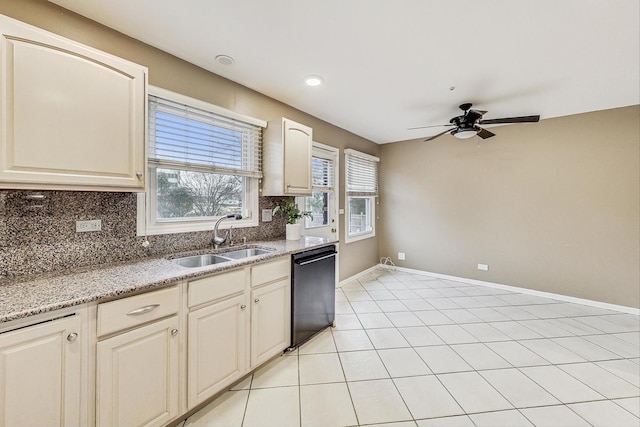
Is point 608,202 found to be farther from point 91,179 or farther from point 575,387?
point 91,179

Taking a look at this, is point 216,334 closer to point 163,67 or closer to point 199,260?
point 199,260

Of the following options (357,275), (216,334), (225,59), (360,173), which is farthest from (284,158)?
(357,275)

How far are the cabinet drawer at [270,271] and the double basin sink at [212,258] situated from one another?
176mm

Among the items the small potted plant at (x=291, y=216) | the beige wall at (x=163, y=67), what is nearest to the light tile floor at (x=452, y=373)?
the small potted plant at (x=291, y=216)

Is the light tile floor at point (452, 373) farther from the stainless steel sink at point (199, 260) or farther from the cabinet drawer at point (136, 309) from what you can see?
the stainless steel sink at point (199, 260)

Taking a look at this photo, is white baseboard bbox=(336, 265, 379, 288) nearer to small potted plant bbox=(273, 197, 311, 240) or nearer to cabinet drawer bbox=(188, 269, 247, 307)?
small potted plant bbox=(273, 197, 311, 240)

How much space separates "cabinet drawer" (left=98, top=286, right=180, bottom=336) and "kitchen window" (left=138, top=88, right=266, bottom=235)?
74 centimetres

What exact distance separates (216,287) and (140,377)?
22.7 inches

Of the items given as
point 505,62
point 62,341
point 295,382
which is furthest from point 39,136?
point 505,62

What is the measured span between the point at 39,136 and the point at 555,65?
3779 mm

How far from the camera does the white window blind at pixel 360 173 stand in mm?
4395

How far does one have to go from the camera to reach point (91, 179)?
1.47 m

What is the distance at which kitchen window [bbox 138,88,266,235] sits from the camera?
2.05 metres

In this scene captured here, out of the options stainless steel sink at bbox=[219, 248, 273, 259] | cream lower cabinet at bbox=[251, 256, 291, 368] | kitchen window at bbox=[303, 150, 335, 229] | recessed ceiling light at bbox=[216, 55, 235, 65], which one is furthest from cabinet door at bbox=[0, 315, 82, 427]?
kitchen window at bbox=[303, 150, 335, 229]
